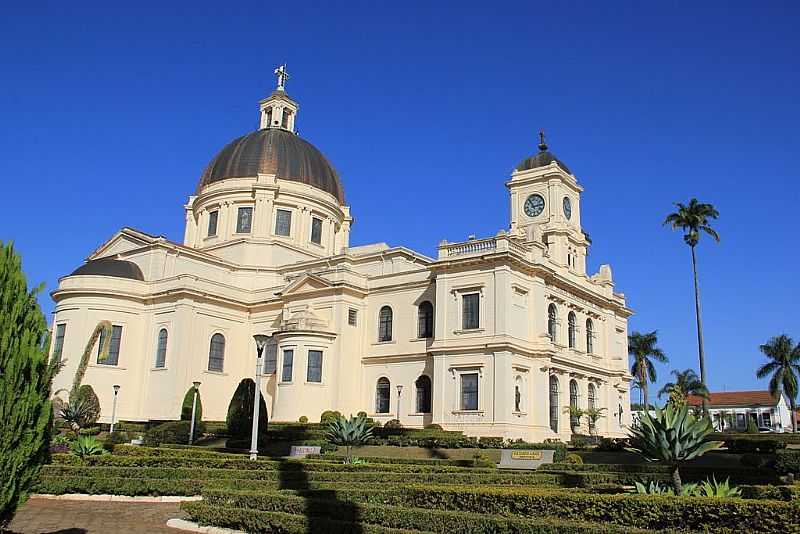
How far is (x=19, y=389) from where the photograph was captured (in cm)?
895

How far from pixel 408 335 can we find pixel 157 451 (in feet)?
65.8

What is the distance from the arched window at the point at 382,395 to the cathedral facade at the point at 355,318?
0.09 metres

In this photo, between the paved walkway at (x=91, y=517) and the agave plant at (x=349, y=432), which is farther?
the agave plant at (x=349, y=432)

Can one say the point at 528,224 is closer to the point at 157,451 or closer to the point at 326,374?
the point at 326,374

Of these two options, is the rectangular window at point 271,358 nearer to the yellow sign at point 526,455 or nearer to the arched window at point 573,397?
the arched window at point 573,397

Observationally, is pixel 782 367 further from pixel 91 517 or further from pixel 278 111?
pixel 91 517

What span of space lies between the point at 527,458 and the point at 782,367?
55.9 m

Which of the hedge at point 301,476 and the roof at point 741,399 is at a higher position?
the roof at point 741,399

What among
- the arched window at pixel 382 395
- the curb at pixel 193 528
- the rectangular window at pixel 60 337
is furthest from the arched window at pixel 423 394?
the curb at pixel 193 528

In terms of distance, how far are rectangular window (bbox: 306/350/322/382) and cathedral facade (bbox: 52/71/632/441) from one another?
86 mm

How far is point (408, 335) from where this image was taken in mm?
42781

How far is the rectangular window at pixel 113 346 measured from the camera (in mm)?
44875

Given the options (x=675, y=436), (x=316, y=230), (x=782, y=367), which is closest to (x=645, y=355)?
(x=782, y=367)

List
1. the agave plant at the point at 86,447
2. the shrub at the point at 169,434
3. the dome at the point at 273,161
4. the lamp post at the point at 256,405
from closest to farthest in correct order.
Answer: the lamp post at the point at 256,405 → the agave plant at the point at 86,447 → the shrub at the point at 169,434 → the dome at the point at 273,161
